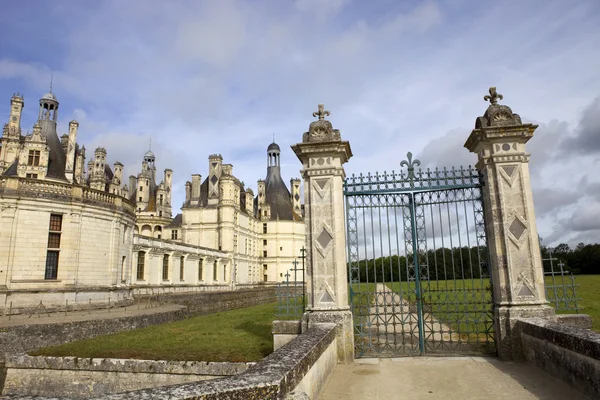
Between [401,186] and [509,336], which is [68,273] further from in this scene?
[509,336]

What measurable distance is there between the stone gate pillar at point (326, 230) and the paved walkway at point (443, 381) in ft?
2.64

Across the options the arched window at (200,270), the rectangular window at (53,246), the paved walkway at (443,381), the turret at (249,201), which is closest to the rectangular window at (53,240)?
the rectangular window at (53,246)

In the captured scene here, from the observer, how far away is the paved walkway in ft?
15.8

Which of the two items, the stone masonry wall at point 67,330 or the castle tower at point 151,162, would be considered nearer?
the stone masonry wall at point 67,330

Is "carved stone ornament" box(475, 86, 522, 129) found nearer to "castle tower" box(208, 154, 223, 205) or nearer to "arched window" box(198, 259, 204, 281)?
"arched window" box(198, 259, 204, 281)

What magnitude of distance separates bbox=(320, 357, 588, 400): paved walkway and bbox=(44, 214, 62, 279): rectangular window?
16667 mm

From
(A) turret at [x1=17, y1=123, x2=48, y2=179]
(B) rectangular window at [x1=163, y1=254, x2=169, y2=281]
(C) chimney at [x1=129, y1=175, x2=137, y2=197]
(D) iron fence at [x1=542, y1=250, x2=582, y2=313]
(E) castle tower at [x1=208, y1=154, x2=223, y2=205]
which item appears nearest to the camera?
(D) iron fence at [x1=542, y1=250, x2=582, y2=313]

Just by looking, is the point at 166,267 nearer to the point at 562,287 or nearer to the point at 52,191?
the point at 52,191

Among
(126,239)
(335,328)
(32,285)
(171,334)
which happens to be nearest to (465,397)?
(335,328)

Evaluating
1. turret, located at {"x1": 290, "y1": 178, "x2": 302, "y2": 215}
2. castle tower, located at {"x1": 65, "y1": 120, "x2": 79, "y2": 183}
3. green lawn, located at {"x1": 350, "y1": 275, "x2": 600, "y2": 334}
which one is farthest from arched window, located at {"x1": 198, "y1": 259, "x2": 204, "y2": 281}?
green lawn, located at {"x1": 350, "y1": 275, "x2": 600, "y2": 334}

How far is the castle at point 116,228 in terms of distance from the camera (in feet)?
57.3

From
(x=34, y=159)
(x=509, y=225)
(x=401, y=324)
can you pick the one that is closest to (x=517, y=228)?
(x=509, y=225)

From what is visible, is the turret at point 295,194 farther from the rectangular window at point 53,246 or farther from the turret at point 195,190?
the rectangular window at point 53,246

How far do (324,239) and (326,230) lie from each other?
0.16m
